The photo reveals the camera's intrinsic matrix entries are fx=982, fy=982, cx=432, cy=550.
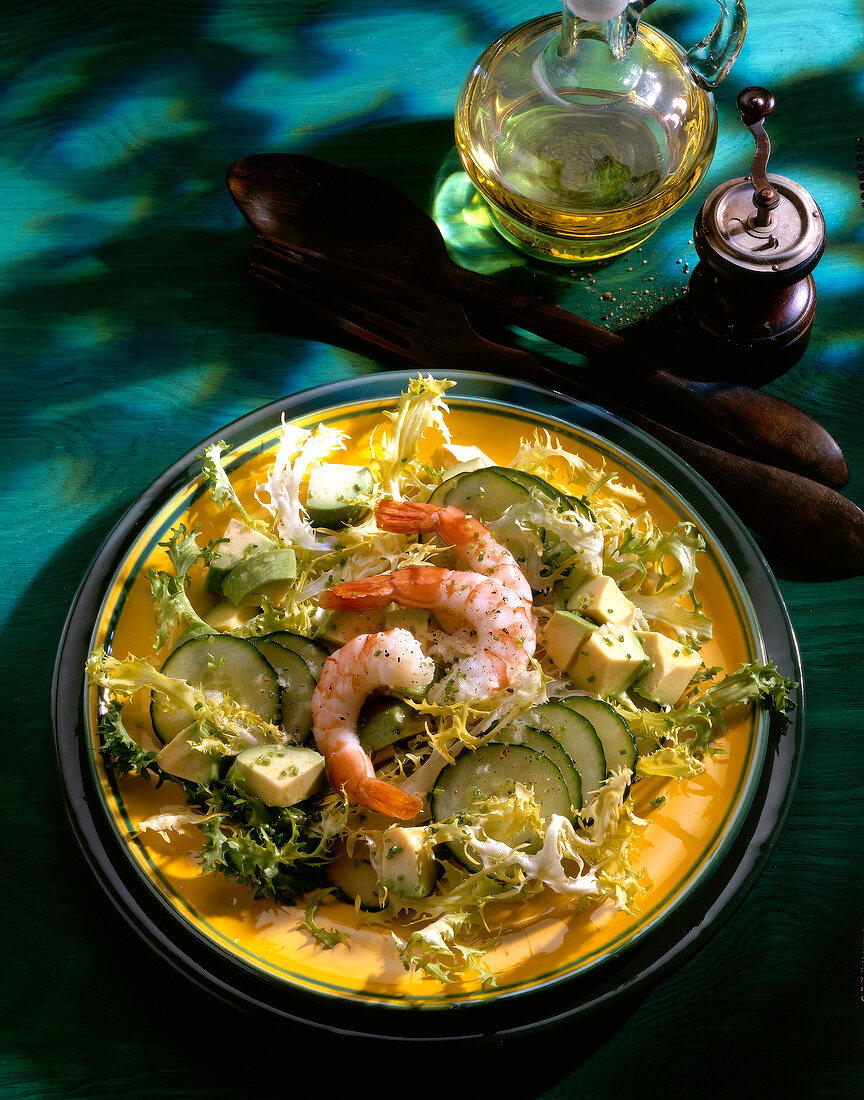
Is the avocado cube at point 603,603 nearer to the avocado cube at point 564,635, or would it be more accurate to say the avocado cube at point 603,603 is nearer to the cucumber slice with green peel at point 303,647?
the avocado cube at point 564,635

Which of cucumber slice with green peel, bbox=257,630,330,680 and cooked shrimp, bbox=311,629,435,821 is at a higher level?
cucumber slice with green peel, bbox=257,630,330,680

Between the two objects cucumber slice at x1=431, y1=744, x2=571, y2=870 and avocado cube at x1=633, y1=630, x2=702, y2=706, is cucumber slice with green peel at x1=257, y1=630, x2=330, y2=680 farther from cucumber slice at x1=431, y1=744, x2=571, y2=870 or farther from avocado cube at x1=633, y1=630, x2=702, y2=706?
avocado cube at x1=633, y1=630, x2=702, y2=706

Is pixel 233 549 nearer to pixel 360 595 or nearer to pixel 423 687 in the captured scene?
pixel 360 595

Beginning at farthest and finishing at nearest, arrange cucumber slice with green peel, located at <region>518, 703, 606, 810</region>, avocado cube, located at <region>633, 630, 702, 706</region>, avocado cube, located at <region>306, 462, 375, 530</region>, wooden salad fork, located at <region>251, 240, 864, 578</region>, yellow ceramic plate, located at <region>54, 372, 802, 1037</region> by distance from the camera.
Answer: wooden salad fork, located at <region>251, 240, 864, 578</region> < avocado cube, located at <region>306, 462, 375, 530</region> < avocado cube, located at <region>633, 630, 702, 706</region> < cucumber slice with green peel, located at <region>518, 703, 606, 810</region> < yellow ceramic plate, located at <region>54, 372, 802, 1037</region>

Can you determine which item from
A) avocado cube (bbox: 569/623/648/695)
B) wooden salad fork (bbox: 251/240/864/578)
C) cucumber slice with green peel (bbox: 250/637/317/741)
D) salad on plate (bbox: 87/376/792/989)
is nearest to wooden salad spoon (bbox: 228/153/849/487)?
wooden salad fork (bbox: 251/240/864/578)

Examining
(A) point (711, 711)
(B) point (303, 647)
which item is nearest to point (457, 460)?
(B) point (303, 647)

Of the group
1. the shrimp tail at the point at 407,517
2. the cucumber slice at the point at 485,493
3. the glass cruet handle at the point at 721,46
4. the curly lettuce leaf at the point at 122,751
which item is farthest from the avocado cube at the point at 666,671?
the glass cruet handle at the point at 721,46
